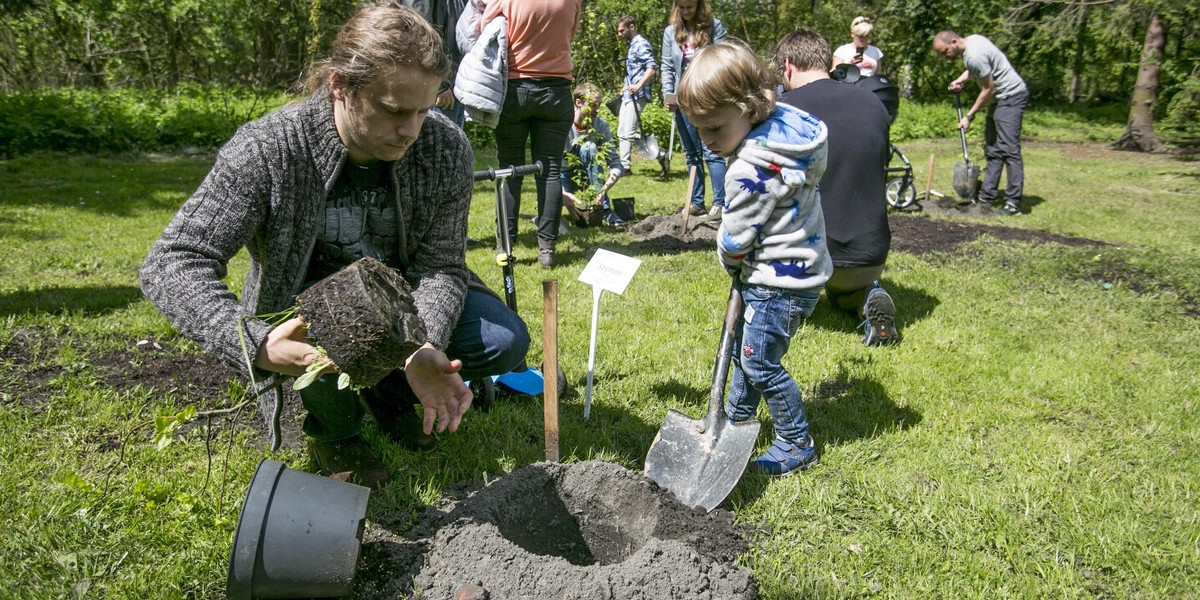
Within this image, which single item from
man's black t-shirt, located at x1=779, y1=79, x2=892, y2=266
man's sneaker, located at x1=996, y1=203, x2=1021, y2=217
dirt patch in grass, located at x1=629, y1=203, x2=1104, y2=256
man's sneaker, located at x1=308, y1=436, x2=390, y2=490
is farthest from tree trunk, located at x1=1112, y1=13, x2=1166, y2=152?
man's sneaker, located at x1=308, y1=436, x2=390, y2=490

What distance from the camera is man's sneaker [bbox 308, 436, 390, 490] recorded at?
263cm

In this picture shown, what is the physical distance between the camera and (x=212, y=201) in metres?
2.06

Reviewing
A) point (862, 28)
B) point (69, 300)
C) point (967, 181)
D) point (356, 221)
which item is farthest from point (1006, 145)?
point (69, 300)

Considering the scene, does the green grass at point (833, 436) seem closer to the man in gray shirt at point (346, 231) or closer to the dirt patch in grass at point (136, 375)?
the dirt patch in grass at point (136, 375)

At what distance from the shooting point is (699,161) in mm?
7133

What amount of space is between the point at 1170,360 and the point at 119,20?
16.1 metres

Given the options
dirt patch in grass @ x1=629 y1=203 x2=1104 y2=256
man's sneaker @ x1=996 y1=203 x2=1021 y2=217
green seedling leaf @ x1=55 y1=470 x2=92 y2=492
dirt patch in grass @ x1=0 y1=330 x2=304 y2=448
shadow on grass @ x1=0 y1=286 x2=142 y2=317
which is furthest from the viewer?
man's sneaker @ x1=996 y1=203 x2=1021 y2=217

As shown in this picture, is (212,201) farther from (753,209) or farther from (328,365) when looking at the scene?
(753,209)

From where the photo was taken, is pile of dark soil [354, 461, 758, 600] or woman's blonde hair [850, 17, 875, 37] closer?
pile of dark soil [354, 461, 758, 600]

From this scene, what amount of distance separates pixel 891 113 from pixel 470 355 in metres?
5.63

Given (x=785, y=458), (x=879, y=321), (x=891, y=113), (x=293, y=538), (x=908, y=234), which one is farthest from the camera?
(x=908, y=234)

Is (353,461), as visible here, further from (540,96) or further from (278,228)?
(540,96)

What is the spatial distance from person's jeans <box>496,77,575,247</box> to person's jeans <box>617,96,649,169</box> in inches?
166

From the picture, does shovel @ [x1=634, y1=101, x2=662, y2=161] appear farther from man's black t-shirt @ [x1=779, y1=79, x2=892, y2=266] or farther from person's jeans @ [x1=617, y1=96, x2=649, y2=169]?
man's black t-shirt @ [x1=779, y1=79, x2=892, y2=266]
